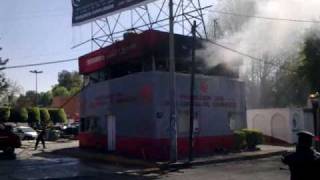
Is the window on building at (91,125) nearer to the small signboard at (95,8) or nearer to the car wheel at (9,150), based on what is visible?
the car wheel at (9,150)

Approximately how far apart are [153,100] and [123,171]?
4994 millimetres

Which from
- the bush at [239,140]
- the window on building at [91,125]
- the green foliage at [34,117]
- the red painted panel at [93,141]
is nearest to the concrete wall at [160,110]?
the red painted panel at [93,141]

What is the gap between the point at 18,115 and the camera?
201 ft

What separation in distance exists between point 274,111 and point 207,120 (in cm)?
1365

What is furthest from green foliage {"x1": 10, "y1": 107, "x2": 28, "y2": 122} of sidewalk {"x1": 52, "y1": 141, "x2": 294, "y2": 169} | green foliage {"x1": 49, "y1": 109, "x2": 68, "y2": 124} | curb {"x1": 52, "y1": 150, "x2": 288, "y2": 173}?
curb {"x1": 52, "y1": 150, "x2": 288, "y2": 173}

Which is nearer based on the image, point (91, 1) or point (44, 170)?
point (44, 170)

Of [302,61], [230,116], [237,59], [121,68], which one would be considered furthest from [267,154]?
[302,61]

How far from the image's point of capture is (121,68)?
27469 mm

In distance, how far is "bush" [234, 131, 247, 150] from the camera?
27344 millimetres

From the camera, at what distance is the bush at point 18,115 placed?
6081cm

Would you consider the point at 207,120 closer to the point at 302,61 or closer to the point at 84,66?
the point at 84,66

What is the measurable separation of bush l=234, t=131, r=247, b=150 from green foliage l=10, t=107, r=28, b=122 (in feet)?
129

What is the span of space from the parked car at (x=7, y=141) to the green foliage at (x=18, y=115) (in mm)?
35880

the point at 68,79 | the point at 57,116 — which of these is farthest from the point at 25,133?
the point at 68,79
